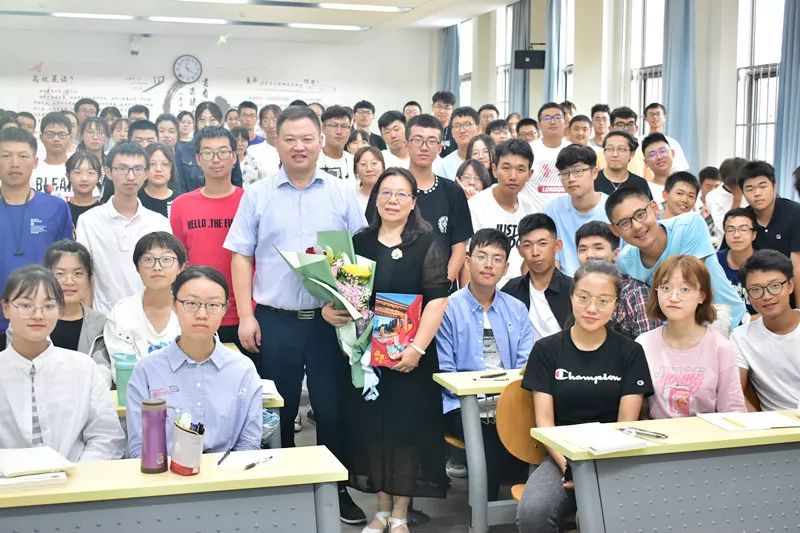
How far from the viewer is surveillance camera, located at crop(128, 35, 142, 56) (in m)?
14.7

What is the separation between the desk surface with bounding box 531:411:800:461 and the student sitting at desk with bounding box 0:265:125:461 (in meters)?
1.39

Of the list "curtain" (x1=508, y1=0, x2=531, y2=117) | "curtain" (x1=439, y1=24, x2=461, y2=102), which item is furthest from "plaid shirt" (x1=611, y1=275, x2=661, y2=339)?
"curtain" (x1=439, y1=24, x2=461, y2=102)

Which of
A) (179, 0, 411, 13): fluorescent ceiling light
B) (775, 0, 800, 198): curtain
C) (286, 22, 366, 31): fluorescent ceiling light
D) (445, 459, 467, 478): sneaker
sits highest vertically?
(286, 22, 366, 31): fluorescent ceiling light

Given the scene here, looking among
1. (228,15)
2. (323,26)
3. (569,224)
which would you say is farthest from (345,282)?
(323,26)

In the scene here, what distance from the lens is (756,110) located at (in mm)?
8602

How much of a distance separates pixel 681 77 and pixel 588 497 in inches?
289

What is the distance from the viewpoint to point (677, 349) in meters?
3.21

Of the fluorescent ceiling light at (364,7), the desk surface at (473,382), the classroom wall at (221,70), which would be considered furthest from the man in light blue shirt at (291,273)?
the classroom wall at (221,70)

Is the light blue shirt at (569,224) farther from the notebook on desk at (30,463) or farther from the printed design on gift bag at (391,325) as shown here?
the notebook on desk at (30,463)

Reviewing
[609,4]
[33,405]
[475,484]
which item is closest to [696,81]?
[609,4]

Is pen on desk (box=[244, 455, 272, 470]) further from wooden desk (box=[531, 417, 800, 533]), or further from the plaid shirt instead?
the plaid shirt

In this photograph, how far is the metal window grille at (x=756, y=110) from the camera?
27.6ft

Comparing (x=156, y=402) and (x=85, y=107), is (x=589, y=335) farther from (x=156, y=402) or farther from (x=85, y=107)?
(x=85, y=107)

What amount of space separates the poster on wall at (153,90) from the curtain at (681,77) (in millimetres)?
7970
